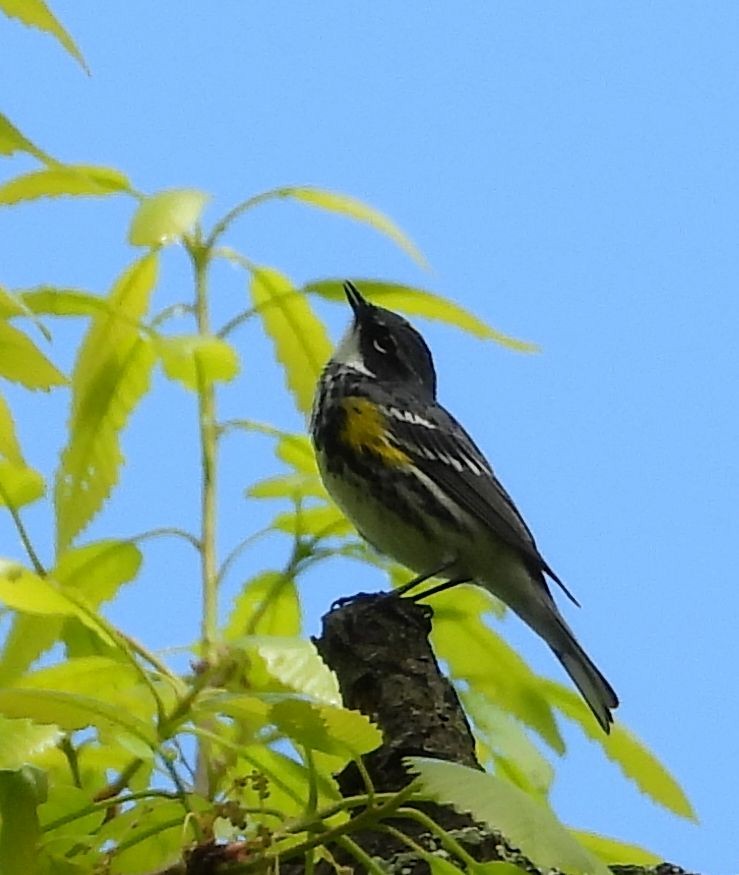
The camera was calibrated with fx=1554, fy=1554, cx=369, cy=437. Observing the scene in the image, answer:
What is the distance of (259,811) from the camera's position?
0.68 metres

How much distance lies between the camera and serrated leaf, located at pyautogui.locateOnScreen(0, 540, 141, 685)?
2.92 feet

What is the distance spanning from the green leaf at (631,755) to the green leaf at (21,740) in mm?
432

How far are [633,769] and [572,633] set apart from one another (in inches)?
32.7

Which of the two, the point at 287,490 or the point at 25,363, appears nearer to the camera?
the point at 25,363

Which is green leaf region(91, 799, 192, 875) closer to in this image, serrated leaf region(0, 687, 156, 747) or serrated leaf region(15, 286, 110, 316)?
serrated leaf region(0, 687, 156, 747)

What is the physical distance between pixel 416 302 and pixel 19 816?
0.47m

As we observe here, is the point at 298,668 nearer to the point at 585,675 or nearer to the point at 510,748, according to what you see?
the point at 510,748

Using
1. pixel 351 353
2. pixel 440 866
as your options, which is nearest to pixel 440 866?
pixel 440 866

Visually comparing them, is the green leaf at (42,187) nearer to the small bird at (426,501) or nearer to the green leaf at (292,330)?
the green leaf at (292,330)

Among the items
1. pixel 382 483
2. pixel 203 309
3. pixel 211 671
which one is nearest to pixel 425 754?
pixel 211 671

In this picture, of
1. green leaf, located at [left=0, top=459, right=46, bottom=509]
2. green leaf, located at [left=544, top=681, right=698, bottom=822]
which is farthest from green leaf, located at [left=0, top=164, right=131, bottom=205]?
green leaf, located at [left=544, top=681, right=698, bottom=822]

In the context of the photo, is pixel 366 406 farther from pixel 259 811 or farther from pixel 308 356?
pixel 259 811

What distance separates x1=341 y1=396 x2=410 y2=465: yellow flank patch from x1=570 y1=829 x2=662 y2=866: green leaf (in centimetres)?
97

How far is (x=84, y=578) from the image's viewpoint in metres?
0.96
